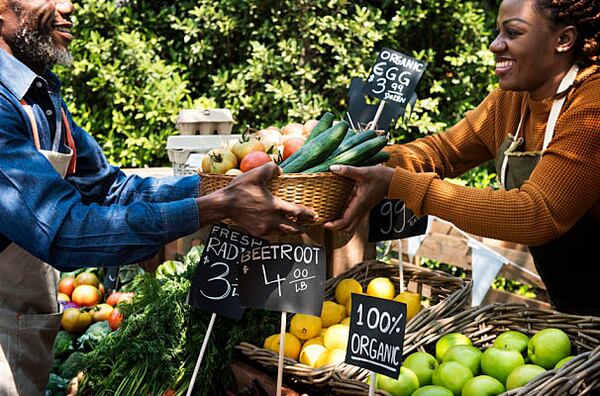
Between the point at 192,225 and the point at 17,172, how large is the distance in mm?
555

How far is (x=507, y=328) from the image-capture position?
106 inches

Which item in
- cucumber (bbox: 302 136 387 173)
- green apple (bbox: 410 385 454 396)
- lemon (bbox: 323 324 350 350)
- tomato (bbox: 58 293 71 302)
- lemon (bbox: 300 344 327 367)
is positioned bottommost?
tomato (bbox: 58 293 71 302)

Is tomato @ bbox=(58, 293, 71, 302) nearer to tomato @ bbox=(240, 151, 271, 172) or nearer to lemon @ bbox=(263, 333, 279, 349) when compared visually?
lemon @ bbox=(263, 333, 279, 349)

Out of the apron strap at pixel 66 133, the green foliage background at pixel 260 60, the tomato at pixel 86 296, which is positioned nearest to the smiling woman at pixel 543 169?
the apron strap at pixel 66 133

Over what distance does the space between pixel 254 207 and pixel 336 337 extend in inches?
27.1

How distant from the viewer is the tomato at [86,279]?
14.9 ft

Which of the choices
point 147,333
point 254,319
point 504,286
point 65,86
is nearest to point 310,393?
point 254,319

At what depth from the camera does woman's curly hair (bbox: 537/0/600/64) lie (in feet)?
8.09

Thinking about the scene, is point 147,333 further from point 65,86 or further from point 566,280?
point 65,86

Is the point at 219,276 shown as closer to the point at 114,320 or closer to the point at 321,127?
the point at 321,127

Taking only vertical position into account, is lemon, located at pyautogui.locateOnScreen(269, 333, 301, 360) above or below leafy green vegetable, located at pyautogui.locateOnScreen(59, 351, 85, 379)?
above

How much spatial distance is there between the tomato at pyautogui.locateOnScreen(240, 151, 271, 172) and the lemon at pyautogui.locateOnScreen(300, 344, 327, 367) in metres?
0.71

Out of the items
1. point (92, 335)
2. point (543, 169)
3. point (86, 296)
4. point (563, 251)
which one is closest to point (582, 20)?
point (543, 169)

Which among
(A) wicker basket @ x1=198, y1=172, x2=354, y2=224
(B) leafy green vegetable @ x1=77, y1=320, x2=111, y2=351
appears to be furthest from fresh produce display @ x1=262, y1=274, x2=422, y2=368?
(B) leafy green vegetable @ x1=77, y1=320, x2=111, y2=351
